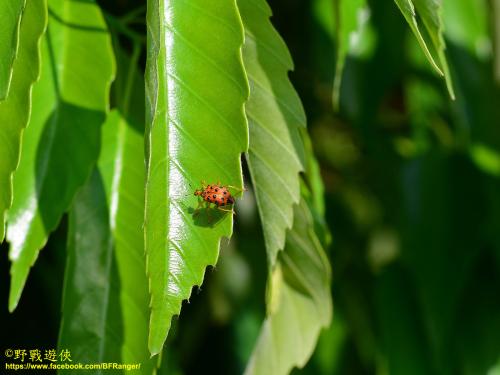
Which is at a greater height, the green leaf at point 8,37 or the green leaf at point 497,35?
the green leaf at point 8,37

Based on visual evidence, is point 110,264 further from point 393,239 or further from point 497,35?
point 393,239

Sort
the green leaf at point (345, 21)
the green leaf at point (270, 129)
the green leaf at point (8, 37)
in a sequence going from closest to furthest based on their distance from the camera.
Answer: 1. the green leaf at point (8, 37)
2. the green leaf at point (270, 129)
3. the green leaf at point (345, 21)

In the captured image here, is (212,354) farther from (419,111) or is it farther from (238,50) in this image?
(238,50)

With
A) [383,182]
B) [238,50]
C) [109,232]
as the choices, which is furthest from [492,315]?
[238,50]

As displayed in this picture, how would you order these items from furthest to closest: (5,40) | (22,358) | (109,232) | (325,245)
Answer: (22,358) → (325,245) → (109,232) → (5,40)

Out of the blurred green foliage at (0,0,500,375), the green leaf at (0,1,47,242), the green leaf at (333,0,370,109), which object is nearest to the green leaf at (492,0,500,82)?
the blurred green foliage at (0,0,500,375)

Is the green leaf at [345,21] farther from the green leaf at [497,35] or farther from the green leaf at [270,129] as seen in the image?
the green leaf at [497,35]

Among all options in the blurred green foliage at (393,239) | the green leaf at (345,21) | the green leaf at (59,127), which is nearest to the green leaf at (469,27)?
the blurred green foliage at (393,239)
